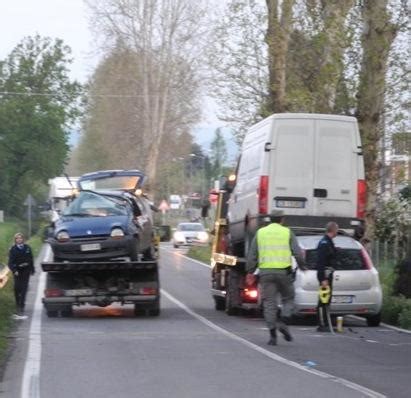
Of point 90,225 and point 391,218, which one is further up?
point 391,218

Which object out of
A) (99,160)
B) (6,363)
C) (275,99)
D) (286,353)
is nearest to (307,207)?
(286,353)

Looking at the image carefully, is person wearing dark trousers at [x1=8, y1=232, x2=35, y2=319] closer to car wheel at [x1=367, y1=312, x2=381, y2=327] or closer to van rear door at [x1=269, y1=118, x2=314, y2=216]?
van rear door at [x1=269, y1=118, x2=314, y2=216]

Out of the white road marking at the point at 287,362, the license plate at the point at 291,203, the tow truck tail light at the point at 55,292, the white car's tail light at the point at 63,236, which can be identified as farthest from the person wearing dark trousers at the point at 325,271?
the tow truck tail light at the point at 55,292

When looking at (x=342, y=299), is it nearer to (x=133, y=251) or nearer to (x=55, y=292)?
(x=133, y=251)

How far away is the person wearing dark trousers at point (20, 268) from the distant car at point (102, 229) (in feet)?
8.53

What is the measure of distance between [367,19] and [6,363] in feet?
56.0

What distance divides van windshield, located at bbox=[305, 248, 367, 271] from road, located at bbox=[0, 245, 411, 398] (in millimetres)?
1061

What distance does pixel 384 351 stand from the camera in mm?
18266

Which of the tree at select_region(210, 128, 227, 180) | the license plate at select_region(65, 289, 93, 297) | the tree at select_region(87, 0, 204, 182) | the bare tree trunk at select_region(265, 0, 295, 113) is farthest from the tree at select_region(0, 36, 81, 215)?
the license plate at select_region(65, 289, 93, 297)

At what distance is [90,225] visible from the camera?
2483cm

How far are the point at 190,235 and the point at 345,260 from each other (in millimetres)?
48053

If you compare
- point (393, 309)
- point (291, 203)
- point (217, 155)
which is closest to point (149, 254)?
point (291, 203)

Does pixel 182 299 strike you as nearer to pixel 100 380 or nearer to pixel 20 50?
pixel 100 380

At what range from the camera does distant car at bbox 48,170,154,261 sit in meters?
24.8
